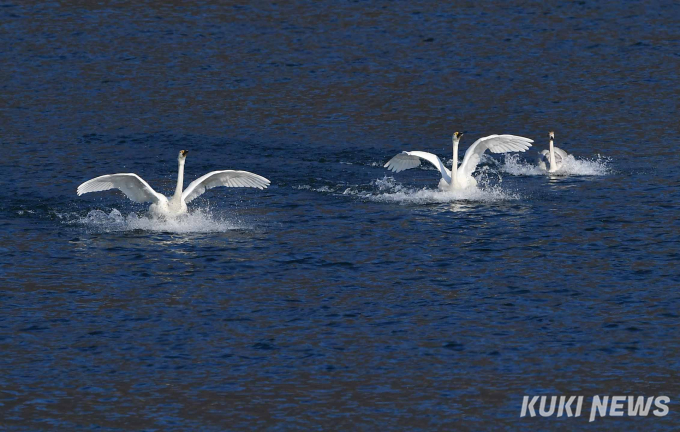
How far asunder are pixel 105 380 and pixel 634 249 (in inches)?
454

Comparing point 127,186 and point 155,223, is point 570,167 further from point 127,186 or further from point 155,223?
point 127,186

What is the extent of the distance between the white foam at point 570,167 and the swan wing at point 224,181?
26.2 ft

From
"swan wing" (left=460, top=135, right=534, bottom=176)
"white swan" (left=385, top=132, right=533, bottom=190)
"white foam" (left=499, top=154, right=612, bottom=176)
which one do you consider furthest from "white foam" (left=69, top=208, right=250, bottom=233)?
"white foam" (left=499, top=154, right=612, bottom=176)

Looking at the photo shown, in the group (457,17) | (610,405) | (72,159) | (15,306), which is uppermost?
(457,17)

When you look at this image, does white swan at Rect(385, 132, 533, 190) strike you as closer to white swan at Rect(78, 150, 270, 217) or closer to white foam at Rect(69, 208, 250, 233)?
white swan at Rect(78, 150, 270, 217)

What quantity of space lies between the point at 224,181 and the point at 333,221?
283 cm

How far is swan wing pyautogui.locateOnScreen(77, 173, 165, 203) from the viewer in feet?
92.3

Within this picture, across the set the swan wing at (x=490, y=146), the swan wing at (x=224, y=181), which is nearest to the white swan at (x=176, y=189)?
the swan wing at (x=224, y=181)

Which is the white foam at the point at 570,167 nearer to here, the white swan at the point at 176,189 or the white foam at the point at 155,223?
the white swan at the point at 176,189

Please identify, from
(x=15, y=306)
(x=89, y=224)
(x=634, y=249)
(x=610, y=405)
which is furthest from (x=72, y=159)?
(x=610, y=405)

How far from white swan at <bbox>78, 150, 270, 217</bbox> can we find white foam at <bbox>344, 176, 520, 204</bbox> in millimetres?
3145

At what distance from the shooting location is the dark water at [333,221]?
19125 millimetres

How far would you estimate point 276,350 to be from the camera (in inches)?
805

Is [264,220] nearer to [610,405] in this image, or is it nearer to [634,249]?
[634,249]
